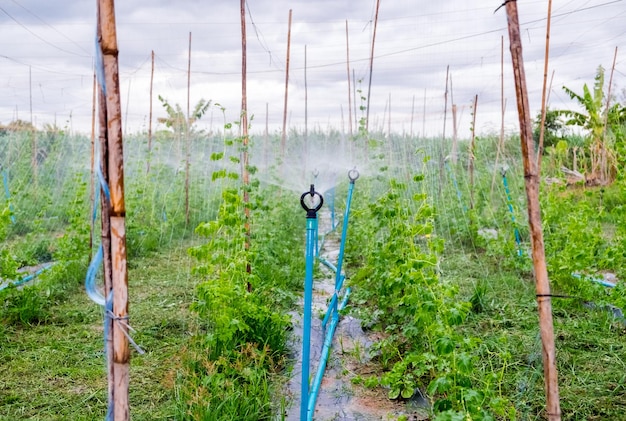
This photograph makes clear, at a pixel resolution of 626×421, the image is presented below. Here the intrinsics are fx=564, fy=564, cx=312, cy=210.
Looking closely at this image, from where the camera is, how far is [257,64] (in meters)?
9.48

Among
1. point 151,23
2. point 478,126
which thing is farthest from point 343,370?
point 478,126

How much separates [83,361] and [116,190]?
2822 mm

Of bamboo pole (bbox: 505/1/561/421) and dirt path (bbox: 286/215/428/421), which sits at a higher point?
bamboo pole (bbox: 505/1/561/421)

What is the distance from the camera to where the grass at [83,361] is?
11.9 feet

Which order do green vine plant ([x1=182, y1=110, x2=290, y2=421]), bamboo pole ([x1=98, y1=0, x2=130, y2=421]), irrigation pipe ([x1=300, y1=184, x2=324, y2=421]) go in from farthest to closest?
green vine plant ([x1=182, y1=110, x2=290, y2=421])
irrigation pipe ([x1=300, y1=184, x2=324, y2=421])
bamboo pole ([x1=98, y1=0, x2=130, y2=421])

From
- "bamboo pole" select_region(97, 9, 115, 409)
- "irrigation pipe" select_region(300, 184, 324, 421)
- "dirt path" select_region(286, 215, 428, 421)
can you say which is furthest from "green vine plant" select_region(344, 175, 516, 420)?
"bamboo pole" select_region(97, 9, 115, 409)

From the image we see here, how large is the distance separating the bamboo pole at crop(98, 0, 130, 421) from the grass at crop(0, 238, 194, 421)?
1.42 m

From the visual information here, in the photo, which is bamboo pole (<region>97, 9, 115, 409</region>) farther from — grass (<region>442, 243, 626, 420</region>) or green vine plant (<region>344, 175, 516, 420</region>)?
grass (<region>442, 243, 626, 420</region>)

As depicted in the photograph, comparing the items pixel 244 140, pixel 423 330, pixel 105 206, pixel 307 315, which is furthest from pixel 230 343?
pixel 105 206

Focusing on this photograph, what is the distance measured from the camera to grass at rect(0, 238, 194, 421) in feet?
11.9

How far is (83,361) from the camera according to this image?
439 centimetres

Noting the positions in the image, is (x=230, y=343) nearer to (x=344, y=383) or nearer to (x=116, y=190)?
(x=344, y=383)

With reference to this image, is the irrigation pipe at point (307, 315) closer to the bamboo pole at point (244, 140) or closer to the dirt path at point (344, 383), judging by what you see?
the dirt path at point (344, 383)

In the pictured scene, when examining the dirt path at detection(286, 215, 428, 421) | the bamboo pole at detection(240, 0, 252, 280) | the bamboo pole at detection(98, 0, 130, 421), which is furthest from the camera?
the bamboo pole at detection(240, 0, 252, 280)
